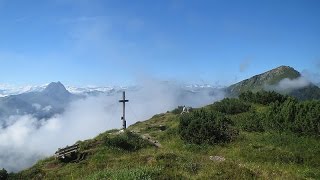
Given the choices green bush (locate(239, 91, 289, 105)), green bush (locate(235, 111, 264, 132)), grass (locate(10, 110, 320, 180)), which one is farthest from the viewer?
green bush (locate(239, 91, 289, 105))

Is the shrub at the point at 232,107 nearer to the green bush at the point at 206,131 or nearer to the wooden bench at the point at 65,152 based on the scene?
the green bush at the point at 206,131

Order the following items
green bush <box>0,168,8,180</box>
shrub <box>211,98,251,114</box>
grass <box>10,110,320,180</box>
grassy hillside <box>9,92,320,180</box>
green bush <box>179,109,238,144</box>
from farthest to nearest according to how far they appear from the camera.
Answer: shrub <box>211,98,251,114</box> < green bush <box>179,109,238,144</box> < green bush <box>0,168,8,180</box> < grassy hillside <box>9,92,320,180</box> < grass <box>10,110,320,180</box>

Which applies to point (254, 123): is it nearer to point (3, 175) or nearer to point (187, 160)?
point (187, 160)

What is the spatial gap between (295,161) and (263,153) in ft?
8.24

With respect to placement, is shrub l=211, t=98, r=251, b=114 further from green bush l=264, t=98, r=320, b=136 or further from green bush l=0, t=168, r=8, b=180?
green bush l=0, t=168, r=8, b=180

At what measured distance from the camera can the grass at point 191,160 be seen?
17656mm

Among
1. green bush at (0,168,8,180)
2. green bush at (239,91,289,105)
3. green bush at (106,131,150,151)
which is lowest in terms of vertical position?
green bush at (0,168,8,180)

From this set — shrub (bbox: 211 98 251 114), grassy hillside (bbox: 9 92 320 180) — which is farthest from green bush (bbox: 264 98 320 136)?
shrub (bbox: 211 98 251 114)

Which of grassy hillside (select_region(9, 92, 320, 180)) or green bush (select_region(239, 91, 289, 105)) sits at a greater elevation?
green bush (select_region(239, 91, 289, 105))

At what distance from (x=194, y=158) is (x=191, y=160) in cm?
104

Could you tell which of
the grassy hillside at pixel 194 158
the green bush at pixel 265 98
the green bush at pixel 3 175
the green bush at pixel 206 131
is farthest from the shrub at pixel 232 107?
the green bush at pixel 3 175

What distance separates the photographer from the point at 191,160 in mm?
20953

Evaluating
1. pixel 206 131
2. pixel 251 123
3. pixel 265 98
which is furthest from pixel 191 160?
pixel 265 98

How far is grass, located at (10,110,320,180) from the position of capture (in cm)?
1766
